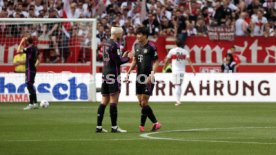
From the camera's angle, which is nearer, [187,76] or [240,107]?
[240,107]

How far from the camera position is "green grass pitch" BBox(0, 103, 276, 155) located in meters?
15.1

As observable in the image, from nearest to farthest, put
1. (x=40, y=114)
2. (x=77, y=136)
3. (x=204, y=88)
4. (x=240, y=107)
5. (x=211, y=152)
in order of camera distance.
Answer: (x=211, y=152) < (x=77, y=136) < (x=40, y=114) < (x=240, y=107) < (x=204, y=88)

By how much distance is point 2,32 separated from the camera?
3541 cm

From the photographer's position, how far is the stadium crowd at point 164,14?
3734 centimetres

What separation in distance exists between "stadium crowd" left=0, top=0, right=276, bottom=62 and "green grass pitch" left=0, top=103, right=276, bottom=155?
8.60 m

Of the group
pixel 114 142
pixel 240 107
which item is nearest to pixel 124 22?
pixel 240 107

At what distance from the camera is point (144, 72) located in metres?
19.8

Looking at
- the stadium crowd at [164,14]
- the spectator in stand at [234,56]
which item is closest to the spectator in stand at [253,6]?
the stadium crowd at [164,14]

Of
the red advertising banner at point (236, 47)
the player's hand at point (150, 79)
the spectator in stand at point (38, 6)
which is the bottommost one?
the player's hand at point (150, 79)

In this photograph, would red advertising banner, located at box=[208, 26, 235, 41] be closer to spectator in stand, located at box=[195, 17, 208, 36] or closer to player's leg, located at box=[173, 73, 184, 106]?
spectator in stand, located at box=[195, 17, 208, 36]

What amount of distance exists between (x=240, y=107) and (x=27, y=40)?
A: 747cm

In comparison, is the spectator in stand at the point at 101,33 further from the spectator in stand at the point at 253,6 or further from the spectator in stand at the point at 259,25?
the spectator in stand at the point at 253,6

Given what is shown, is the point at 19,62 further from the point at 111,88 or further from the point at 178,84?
the point at 111,88

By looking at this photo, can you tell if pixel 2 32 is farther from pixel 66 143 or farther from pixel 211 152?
pixel 211 152
